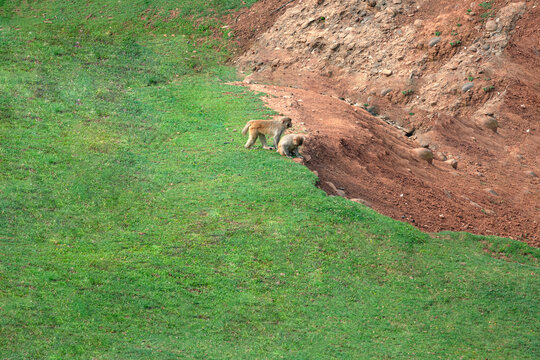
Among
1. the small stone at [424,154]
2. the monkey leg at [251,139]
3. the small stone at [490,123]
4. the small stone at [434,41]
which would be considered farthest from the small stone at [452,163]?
the monkey leg at [251,139]

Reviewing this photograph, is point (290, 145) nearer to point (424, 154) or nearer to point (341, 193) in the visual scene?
point (341, 193)

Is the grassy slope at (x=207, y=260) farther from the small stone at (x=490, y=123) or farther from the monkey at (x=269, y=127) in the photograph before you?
the small stone at (x=490, y=123)

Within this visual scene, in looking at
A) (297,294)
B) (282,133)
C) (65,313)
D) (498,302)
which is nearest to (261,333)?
(297,294)

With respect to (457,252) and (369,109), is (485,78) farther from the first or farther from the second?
(457,252)

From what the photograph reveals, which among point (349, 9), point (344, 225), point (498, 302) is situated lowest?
point (498, 302)

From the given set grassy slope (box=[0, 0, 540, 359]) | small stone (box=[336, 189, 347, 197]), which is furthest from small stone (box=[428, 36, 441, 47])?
small stone (box=[336, 189, 347, 197])

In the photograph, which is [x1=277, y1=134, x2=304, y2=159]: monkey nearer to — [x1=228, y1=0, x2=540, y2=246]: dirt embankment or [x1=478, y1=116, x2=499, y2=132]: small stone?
[x1=228, y1=0, x2=540, y2=246]: dirt embankment

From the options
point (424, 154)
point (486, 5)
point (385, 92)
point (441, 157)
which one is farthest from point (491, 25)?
point (424, 154)
